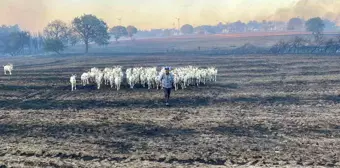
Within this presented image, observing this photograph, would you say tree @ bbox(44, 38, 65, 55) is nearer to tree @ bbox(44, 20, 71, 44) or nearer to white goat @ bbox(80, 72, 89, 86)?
tree @ bbox(44, 20, 71, 44)

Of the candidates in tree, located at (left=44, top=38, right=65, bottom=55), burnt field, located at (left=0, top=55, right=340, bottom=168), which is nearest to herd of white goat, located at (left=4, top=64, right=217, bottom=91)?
burnt field, located at (left=0, top=55, right=340, bottom=168)

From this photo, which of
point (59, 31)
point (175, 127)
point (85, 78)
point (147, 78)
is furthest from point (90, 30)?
point (175, 127)

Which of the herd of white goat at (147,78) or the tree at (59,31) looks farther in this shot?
the tree at (59,31)

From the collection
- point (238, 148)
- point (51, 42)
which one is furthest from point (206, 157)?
point (51, 42)

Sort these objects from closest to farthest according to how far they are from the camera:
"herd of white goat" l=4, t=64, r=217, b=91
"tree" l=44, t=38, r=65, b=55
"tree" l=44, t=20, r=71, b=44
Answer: "herd of white goat" l=4, t=64, r=217, b=91 < "tree" l=44, t=38, r=65, b=55 < "tree" l=44, t=20, r=71, b=44

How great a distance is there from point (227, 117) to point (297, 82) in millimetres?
12845

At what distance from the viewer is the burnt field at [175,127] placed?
37.0 feet

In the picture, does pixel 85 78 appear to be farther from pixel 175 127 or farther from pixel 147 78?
pixel 175 127

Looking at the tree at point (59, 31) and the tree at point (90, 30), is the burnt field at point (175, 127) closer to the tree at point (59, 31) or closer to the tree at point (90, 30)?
the tree at point (90, 30)

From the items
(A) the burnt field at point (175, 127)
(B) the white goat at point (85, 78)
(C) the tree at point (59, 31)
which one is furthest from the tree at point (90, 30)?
(A) the burnt field at point (175, 127)

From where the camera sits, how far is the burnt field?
11.3m

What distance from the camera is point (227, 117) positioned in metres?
16.8

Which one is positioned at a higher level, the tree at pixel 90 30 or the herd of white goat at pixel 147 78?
the tree at pixel 90 30

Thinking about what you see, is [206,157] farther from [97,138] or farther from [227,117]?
[227,117]
